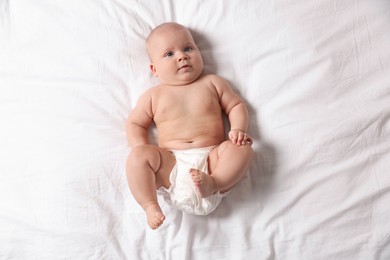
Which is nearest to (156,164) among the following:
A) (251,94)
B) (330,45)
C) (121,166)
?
(121,166)

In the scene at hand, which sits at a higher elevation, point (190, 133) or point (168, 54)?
point (168, 54)

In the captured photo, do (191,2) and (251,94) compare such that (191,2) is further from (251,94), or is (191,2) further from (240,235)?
(240,235)

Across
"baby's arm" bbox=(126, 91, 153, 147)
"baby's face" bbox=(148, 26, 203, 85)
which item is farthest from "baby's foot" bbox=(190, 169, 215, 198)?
"baby's face" bbox=(148, 26, 203, 85)

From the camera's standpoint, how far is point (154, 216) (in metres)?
1.23

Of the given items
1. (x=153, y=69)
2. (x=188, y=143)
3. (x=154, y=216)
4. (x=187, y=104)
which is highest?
(x=153, y=69)

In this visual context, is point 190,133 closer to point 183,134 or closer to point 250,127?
point 183,134

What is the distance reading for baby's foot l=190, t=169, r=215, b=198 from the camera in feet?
3.95

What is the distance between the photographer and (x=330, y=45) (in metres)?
1.47

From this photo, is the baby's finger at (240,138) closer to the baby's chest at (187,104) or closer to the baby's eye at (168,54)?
the baby's chest at (187,104)

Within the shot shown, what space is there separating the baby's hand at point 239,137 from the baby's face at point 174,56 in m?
0.23

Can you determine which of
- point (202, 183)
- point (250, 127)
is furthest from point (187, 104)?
point (202, 183)

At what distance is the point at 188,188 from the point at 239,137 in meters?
0.20

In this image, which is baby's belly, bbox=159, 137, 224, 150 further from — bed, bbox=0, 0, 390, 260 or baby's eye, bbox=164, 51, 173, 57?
baby's eye, bbox=164, 51, 173, 57

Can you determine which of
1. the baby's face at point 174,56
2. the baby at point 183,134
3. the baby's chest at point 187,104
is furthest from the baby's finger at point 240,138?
the baby's face at point 174,56
